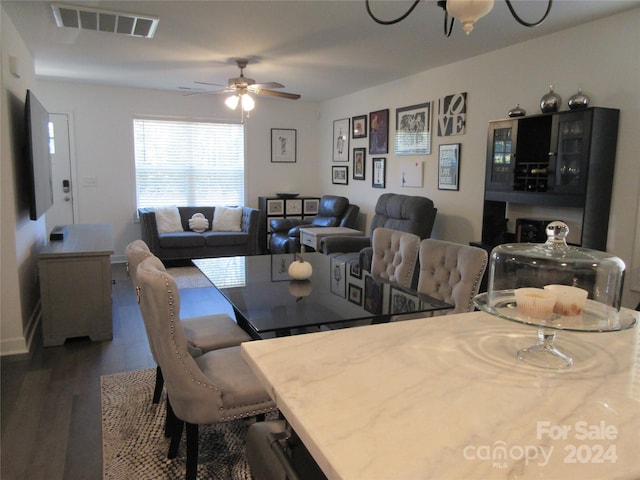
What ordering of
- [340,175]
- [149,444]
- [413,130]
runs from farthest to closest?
1. [340,175]
2. [413,130]
3. [149,444]

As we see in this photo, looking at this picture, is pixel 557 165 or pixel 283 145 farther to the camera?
pixel 283 145

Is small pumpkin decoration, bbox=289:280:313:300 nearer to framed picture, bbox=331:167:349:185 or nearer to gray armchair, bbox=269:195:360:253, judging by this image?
gray armchair, bbox=269:195:360:253

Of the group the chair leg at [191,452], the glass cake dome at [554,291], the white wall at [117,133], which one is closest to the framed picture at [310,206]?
the white wall at [117,133]

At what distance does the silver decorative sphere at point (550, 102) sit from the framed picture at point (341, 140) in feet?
11.8

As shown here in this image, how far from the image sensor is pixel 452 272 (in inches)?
101

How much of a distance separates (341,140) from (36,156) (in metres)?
4.41

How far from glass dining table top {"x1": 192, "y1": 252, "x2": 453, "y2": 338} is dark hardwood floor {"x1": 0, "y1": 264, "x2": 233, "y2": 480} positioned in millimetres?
971

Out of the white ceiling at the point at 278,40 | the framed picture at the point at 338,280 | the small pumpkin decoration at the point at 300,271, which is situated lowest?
the framed picture at the point at 338,280

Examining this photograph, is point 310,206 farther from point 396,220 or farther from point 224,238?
Result: point 396,220

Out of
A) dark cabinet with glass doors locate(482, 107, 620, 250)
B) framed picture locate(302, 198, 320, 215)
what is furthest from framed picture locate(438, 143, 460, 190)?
framed picture locate(302, 198, 320, 215)

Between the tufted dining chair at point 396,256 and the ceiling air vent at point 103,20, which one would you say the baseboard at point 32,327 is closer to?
the ceiling air vent at point 103,20

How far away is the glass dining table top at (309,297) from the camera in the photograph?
6.93 ft

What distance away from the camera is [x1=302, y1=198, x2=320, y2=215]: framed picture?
760 centimetres

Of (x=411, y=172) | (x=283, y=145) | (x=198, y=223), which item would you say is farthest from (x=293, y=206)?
(x=411, y=172)
